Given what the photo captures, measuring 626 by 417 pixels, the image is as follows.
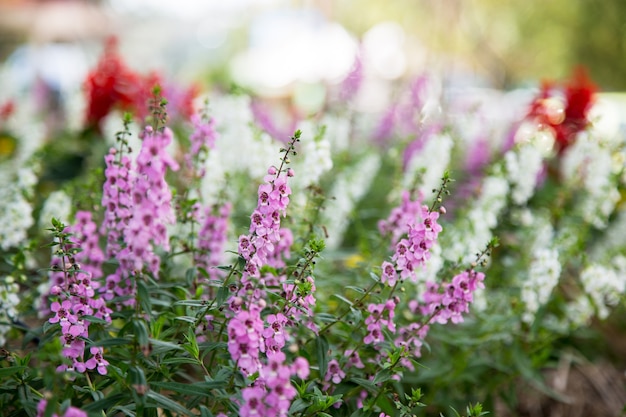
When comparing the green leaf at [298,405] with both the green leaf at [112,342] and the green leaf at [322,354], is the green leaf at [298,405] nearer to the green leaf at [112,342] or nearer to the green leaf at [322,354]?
the green leaf at [322,354]

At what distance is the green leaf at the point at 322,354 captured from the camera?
6.21ft

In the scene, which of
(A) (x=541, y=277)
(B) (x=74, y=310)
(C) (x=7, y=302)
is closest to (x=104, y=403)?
(B) (x=74, y=310)

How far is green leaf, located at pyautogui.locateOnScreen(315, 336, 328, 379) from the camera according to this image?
1.89 m

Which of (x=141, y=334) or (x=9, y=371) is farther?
(x=9, y=371)

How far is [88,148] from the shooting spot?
5.25 metres

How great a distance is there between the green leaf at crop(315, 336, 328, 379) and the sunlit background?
2632 millimetres

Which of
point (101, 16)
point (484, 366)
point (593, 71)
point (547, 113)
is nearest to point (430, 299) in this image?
point (484, 366)

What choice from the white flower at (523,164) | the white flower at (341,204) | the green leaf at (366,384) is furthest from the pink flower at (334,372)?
the white flower at (523,164)

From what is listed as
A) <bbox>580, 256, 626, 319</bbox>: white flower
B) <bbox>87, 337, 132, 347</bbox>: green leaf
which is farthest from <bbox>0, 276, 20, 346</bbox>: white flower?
<bbox>580, 256, 626, 319</bbox>: white flower

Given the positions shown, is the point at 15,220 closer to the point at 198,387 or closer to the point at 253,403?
the point at 198,387

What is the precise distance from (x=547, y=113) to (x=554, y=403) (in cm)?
233

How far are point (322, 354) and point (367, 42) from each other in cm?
478

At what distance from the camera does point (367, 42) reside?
6203mm

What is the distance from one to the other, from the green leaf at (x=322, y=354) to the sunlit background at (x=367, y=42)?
8.63 feet
